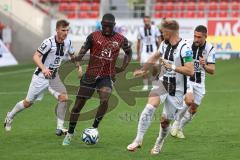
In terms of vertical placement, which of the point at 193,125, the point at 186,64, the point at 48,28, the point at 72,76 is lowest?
the point at 48,28

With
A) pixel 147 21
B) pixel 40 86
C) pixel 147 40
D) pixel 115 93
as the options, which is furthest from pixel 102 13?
pixel 40 86

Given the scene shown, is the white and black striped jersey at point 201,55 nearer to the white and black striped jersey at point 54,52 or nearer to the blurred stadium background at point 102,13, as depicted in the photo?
the white and black striped jersey at point 54,52

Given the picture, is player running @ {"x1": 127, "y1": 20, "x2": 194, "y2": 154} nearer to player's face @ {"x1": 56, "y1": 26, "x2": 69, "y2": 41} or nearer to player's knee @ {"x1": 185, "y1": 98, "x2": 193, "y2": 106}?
player's knee @ {"x1": 185, "y1": 98, "x2": 193, "y2": 106}

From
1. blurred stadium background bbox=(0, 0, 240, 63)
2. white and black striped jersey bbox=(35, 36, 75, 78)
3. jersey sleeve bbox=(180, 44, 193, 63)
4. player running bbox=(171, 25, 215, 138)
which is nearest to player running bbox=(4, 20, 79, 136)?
white and black striped jersey bbox=(35, 36, 75, 78)

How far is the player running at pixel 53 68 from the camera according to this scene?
13883 millimetres

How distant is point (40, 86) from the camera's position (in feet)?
47.4

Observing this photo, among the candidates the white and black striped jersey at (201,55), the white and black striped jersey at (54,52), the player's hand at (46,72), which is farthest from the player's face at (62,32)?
the white and black striped jersey at (201,55)

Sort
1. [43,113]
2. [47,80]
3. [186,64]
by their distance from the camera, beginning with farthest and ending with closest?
[43,113] < [47,80] < [186,64]

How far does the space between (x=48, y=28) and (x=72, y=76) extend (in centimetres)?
2671

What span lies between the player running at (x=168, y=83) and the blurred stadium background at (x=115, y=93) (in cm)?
46

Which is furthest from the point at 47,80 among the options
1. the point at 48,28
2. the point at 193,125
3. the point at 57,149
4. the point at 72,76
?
the point at 48,28

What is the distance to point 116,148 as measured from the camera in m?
12.6

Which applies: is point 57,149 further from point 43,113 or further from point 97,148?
point 43,113

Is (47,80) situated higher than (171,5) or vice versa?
(47,80)
